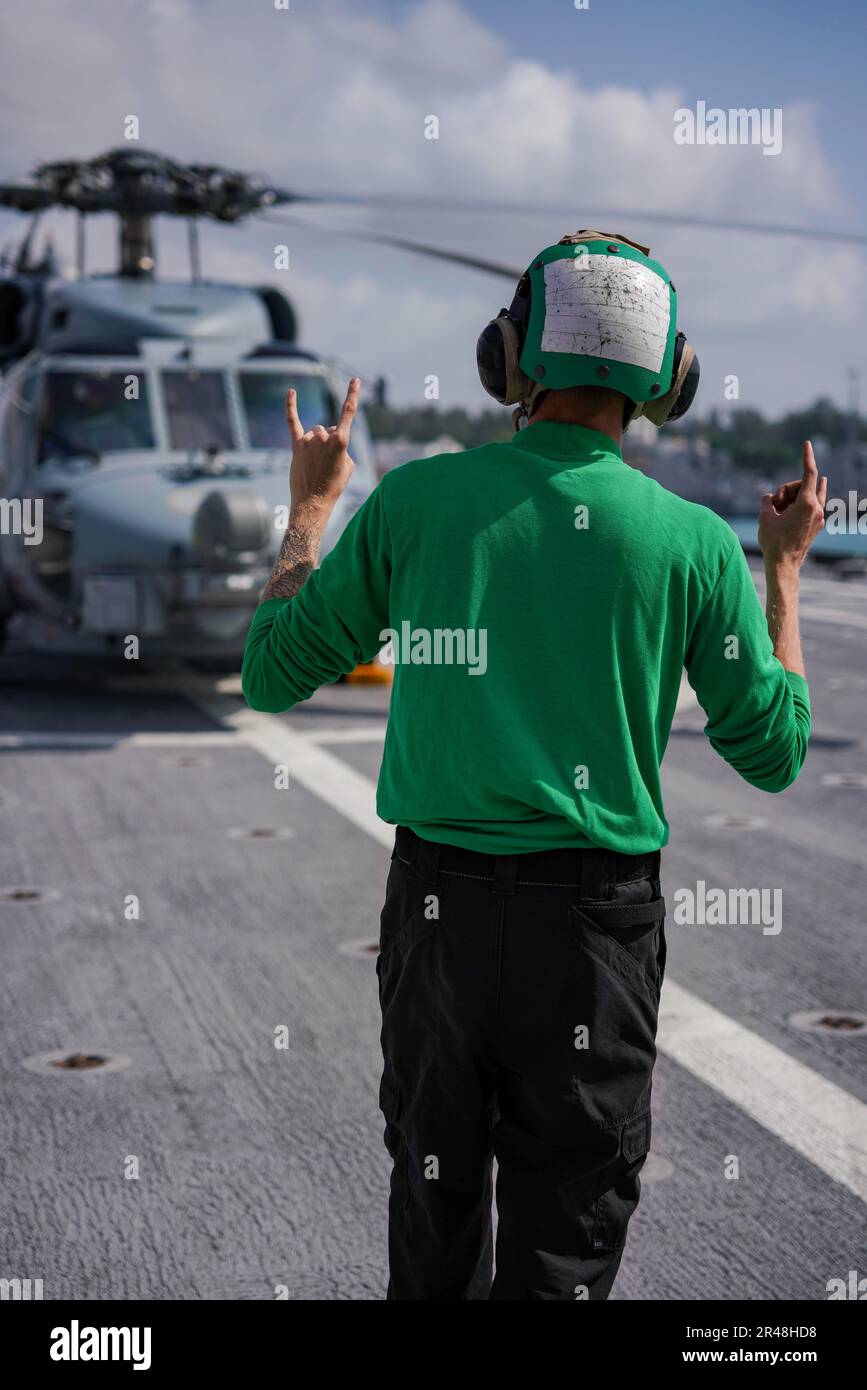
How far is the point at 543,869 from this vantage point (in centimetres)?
207

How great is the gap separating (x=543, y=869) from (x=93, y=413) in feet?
32.6

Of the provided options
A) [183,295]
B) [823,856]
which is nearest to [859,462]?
[183,295]

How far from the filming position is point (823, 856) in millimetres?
6695

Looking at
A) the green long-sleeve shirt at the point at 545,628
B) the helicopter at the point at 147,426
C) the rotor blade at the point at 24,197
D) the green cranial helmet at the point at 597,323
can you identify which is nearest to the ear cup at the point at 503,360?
the green cranial helmet at the point at 597,323

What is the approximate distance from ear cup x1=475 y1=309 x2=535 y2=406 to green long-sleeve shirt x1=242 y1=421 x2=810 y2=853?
4.9 inches

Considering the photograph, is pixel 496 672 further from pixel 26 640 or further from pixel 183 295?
pixel 183 295

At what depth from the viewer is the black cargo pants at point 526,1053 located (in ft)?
6.76

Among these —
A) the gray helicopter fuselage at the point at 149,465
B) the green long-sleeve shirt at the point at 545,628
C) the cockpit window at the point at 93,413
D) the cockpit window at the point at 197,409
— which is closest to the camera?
the green long-sleeve shirt at the point at 545,628

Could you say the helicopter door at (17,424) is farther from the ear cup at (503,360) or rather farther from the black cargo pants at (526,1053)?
the black cargo pants at (526,1053)

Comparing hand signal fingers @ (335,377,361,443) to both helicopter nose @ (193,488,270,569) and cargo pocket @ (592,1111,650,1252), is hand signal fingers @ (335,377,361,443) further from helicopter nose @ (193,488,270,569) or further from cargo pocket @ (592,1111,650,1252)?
helicopter nose @ (193,488,270,569)

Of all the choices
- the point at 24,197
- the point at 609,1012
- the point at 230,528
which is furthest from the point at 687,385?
the point at 24,197

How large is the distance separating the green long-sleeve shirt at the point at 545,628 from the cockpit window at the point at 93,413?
9422 millimetres

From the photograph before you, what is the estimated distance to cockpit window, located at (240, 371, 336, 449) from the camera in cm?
1148

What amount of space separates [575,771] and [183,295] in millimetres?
11081
